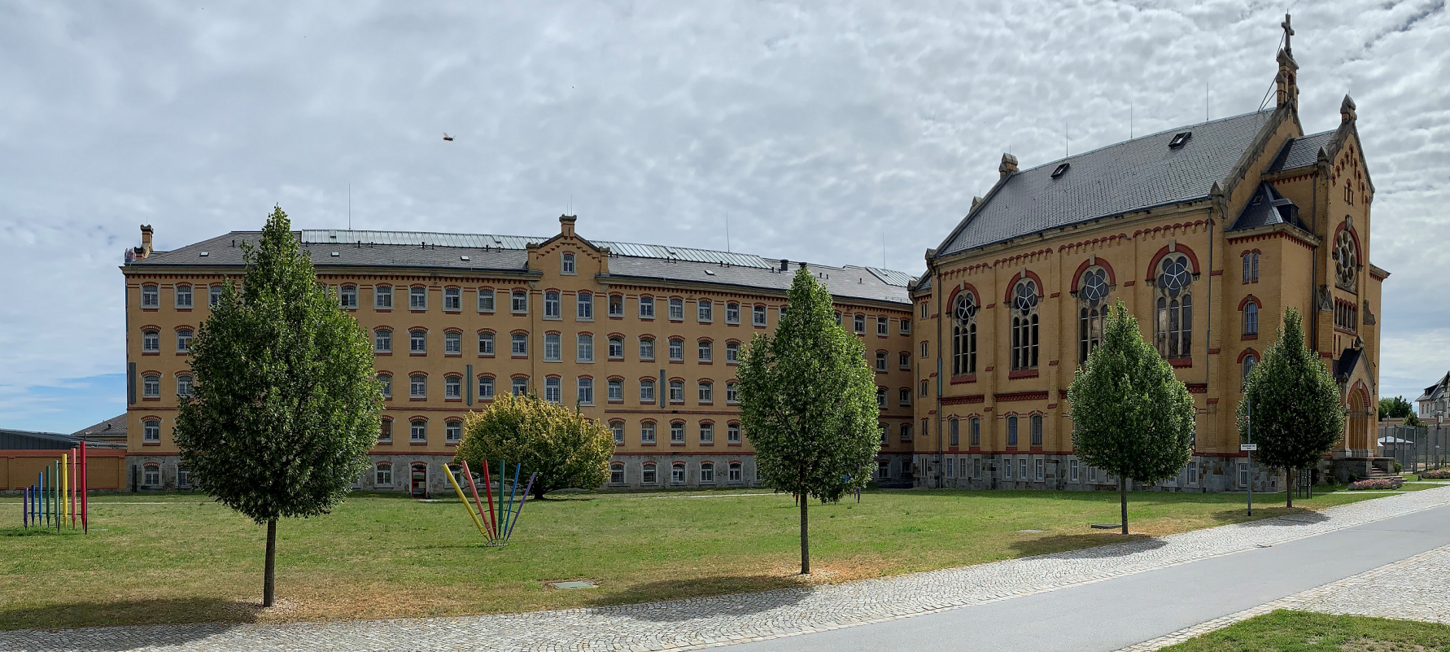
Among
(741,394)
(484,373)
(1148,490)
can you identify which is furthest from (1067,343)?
(741,394)

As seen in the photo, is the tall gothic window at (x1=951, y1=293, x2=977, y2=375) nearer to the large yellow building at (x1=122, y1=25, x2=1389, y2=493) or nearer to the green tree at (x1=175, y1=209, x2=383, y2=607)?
the large yellow building at (x1=122, y1=25, x2=1389, y2=493)

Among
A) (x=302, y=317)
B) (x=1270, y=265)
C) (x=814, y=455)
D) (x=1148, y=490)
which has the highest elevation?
(x=1270, y=265)

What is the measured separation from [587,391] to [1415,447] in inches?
2018

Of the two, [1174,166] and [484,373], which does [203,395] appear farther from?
[1174,166]

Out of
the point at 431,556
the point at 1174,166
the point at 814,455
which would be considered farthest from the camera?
the point at 1174,166

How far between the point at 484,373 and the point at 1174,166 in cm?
4312

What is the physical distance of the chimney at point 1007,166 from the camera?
7362 centimetres

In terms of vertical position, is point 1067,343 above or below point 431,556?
above

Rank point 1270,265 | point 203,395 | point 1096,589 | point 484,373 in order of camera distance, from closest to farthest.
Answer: point 203,395
point 1096,589
point 1270,265
point 484,373

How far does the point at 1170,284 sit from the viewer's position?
5372cm

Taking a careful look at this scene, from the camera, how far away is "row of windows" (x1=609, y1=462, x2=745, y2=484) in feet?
214

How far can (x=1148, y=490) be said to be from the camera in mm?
52500

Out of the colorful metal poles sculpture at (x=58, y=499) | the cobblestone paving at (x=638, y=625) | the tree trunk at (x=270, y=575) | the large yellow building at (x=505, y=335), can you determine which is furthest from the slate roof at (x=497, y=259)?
the cobblestone paving at (x=638, y=625)

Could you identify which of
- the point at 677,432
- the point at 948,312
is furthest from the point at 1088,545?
the point at 948,312
